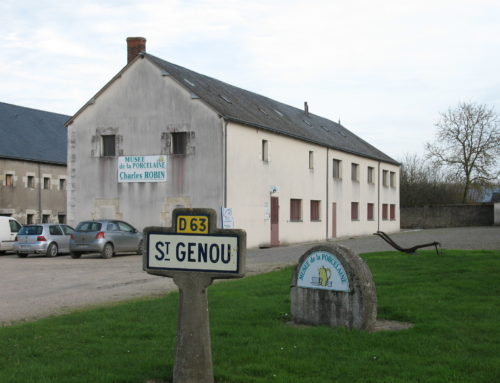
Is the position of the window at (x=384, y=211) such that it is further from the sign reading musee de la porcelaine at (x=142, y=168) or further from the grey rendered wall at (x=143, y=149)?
the sign reading musee de la porcelaine at (x=142, y=168)

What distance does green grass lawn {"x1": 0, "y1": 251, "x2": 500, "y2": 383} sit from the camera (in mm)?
6094

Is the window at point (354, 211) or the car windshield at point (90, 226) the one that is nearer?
the car windshield at point (90, 226)

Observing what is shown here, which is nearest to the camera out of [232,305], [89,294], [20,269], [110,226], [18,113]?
[232,305]

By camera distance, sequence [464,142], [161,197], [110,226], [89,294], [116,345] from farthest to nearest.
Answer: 1. [464,142]
2. [161,197]
3. [110,226]
4. [89,294]
5. [116,345]

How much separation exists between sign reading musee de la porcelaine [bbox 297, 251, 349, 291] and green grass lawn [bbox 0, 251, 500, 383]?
608mm

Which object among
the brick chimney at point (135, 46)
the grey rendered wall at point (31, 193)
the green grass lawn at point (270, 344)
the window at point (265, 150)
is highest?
the brick chimney at point (135, 46)

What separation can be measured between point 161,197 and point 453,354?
23971 mm

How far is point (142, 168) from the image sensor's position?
30391 mm

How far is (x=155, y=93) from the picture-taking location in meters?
30.1

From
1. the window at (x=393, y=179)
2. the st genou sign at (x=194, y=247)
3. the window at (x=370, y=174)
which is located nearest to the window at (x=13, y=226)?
the st genou sign at (x=194, y=247)

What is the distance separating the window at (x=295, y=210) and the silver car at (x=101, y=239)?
11029 millimetres

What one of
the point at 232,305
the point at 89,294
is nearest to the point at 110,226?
the point at 89,294

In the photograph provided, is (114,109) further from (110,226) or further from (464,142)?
(464,142)

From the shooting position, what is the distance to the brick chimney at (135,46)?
32531 millimetres
